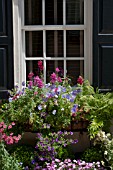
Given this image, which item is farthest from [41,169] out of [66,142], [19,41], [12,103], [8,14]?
[8,14]

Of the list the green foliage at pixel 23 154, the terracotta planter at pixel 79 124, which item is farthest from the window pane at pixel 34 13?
the green foliage at pixel 23 154

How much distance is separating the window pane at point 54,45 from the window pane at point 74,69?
183 mm

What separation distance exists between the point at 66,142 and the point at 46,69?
1.02 meters

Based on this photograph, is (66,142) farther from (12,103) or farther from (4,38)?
(4,38)

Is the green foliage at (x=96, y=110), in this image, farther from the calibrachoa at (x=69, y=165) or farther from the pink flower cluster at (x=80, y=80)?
the calibrachoa at (x=69, y=165)

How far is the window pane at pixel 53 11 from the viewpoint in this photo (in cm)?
504

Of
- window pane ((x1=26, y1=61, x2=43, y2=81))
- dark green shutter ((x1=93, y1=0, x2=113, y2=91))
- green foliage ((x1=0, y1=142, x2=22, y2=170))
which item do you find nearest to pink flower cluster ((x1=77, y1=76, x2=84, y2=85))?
dark green shutter ((x1=93, y1=0, x2=113, y2=91))

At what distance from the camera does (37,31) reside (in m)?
5.08

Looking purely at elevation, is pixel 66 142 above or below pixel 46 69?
below

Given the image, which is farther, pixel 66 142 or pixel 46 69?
pixel 46 69

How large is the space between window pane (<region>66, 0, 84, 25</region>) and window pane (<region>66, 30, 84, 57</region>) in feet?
0.54

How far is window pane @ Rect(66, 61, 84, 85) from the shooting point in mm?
5121

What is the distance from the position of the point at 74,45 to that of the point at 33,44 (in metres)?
0.52

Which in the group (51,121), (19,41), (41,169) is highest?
(19,41)
